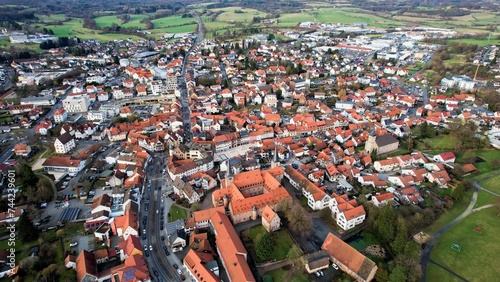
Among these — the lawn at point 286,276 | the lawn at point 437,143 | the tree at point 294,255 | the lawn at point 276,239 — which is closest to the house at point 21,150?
the lawn at point 276,239

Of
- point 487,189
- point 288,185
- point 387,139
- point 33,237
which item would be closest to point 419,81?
point 387,139

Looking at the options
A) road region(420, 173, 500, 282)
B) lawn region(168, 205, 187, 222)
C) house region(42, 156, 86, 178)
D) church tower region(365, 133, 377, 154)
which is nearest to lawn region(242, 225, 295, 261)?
lawn region(168, 205, 187, 222)

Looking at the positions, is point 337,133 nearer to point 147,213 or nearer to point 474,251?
point 474,251

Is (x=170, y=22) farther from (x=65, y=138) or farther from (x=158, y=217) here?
(x=158, y=217)

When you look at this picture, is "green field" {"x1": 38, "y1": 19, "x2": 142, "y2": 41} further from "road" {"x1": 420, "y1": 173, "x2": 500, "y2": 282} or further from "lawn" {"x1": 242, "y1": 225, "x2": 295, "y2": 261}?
"road" {"x1": 420, "y1": 173, "x2": 500, "y2": 282}

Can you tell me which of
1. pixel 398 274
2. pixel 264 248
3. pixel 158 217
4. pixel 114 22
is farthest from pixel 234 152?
pixel 114 22

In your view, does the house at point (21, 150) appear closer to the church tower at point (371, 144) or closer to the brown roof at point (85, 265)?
the brown roof at point (85, 265)
